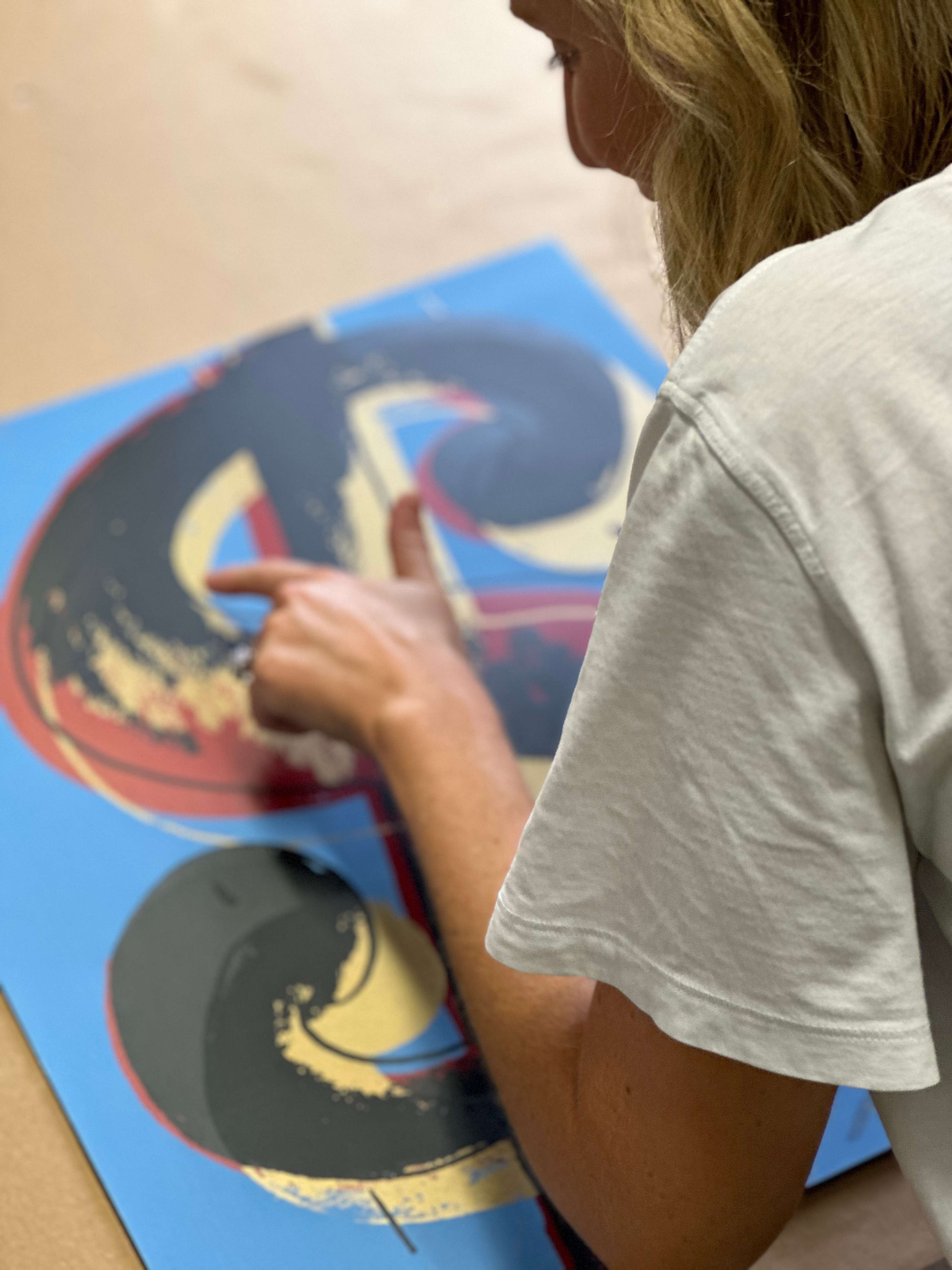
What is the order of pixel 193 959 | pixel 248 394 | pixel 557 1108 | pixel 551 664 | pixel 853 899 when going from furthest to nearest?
pixel 248 394, pixel 551 664, pixel 193 959, pixel 557 1108, pixel 853 899

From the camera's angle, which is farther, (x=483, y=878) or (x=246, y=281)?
(x=246, y=281)

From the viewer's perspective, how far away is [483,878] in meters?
0.54

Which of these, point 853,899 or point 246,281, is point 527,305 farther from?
point 853,899

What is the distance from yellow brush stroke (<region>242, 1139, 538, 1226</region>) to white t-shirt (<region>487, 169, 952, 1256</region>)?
0.20m

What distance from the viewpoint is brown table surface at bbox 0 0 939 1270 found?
91 cm

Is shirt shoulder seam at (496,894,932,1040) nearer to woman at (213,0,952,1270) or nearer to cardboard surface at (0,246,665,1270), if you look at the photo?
woman at (213,0,952,1270)

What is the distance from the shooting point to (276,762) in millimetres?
665

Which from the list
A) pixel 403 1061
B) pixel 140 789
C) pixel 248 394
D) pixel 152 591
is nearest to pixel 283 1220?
pixel 403 1061

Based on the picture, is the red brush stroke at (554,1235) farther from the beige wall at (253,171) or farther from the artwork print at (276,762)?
the beige wall at (253,171)

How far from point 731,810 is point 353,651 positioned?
347 mm

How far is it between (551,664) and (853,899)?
0.42 meters

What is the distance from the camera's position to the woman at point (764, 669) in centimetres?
28

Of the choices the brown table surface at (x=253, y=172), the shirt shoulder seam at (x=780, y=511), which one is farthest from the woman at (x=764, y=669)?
the brown table surface at (x=253, y=172)

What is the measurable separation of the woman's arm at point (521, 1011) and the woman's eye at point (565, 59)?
277 millimetres
